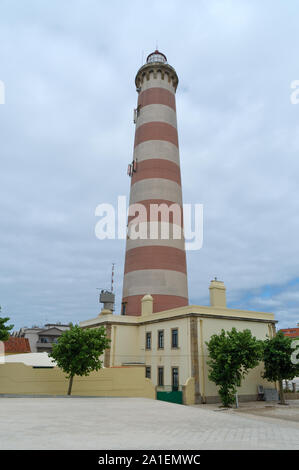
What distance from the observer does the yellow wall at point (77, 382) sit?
27.1 meters

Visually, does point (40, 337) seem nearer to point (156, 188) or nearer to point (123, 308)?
point (123, 308)

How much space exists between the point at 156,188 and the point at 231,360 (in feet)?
65.6

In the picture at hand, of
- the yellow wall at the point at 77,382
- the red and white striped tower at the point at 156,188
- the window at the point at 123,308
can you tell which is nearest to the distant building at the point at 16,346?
the window at the point at 123,308

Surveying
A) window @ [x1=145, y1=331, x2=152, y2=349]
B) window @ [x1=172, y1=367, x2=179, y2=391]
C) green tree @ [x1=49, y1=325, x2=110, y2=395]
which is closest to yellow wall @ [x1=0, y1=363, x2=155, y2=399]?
green tree @ [x1=49, y1=325, x2=110, y2=395]

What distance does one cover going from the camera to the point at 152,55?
50.0 meters

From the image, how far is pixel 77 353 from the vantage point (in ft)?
87.6

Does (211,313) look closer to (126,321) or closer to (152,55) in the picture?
(126,321)

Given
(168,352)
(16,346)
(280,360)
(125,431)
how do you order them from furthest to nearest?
(16,346) → (168,352) → (280,360) → (125,431)

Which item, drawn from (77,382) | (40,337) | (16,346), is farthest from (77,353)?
(40,337)

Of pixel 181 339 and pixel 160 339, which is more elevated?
pixel 160 339

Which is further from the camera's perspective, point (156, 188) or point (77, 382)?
point (156, 188)

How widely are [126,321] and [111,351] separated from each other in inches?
133

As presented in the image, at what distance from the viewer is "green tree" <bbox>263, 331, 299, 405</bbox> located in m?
29.3
